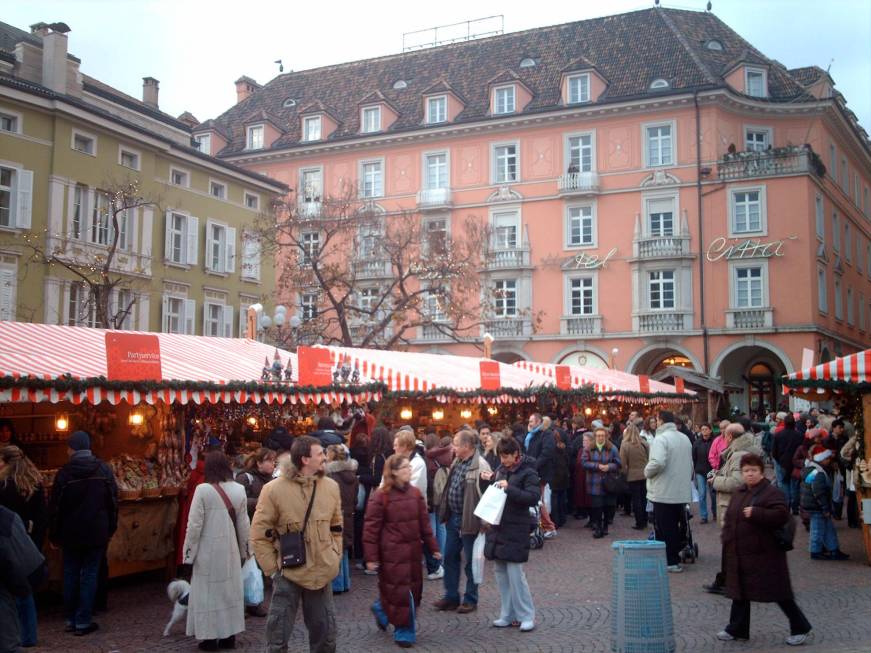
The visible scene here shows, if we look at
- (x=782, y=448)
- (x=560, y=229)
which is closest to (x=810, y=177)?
(x=560, y=229)

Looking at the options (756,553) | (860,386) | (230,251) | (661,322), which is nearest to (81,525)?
(756,553)

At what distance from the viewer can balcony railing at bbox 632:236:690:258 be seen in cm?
3528

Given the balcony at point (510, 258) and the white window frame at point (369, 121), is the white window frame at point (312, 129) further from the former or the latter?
the balcony at point (510, 258)

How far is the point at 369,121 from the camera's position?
41500 mm

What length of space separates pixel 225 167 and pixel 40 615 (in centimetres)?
2396

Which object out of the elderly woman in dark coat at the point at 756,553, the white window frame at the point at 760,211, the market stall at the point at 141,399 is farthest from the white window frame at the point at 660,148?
the elderly woman in dark coat at the point at 756,553

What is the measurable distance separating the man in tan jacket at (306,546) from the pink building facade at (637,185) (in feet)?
88.9

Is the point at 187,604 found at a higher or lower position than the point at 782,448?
lower

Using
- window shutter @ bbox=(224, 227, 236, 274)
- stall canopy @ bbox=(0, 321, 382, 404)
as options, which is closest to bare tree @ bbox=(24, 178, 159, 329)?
window shutter @ bbox=(224, 227, 236, 274)

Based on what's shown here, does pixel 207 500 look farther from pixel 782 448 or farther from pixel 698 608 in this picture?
pixel 782 448

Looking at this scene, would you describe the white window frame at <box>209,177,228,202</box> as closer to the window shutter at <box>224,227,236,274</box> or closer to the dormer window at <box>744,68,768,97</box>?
the window shutter at <box>224,227,236,274</box>

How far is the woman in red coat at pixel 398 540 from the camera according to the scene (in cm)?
708

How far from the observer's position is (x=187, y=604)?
7574 millimetres

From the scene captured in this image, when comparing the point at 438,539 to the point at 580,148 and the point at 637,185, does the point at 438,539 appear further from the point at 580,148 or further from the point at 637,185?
the point at 580,148
